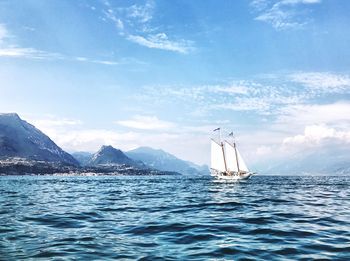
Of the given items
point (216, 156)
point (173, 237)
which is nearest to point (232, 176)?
point (216, 156)

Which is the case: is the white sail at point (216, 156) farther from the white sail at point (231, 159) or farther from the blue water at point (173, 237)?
the blue water at point (173, 237)

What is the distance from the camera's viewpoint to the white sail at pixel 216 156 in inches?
6214

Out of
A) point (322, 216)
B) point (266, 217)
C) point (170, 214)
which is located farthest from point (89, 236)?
point (322, 216)

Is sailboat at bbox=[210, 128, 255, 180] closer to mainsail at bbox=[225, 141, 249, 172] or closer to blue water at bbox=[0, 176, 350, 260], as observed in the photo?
mainsail at bbox=[225, 141, 249, 172]

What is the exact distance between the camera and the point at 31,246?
16.2 m

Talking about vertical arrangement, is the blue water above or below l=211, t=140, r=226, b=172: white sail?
below

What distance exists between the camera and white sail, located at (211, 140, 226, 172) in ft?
518

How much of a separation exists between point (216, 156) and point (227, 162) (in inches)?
492

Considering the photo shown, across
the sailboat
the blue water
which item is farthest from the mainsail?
the blue water

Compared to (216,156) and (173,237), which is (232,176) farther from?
(173,237)

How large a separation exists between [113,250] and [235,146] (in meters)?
157

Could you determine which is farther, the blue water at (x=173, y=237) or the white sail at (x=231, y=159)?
the white sail at (x=231, y=159)

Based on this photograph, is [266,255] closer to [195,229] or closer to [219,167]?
[195,229]

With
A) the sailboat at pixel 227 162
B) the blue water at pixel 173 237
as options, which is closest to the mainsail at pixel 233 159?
the sailboat at pixel 227 162
